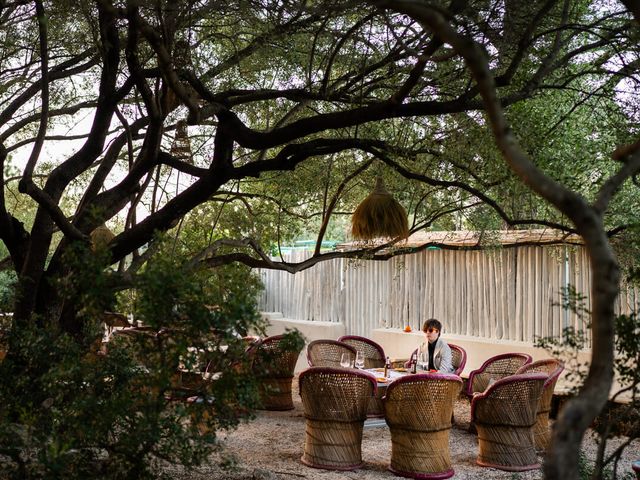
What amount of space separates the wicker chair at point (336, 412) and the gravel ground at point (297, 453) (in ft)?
0.46

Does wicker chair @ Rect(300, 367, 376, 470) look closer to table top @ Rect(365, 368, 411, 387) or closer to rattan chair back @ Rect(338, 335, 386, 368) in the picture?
table top @ Rect(365, 368, 411, 387)

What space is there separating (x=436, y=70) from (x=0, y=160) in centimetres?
360

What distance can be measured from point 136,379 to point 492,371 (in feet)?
19.3

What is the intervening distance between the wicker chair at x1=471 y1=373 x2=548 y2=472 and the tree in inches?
59.0

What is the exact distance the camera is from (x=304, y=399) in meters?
7.10

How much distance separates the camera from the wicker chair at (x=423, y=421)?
21.8 feet

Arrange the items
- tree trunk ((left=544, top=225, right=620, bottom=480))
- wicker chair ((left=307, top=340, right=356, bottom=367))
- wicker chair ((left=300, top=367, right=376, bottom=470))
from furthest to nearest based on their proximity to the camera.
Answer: wicker chair ((left=307, top=340, right=356, bottom=367)) → wicker chair ((left=300, top=367, right=376, bottom=470)) → tree trunk ((left=544, top=225, right=620, bottom=480))

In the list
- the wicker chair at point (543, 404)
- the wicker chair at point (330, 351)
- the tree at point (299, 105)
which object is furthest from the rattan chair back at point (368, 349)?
the wicker chair at point (543, 404)

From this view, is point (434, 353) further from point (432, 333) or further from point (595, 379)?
point (595, 379)

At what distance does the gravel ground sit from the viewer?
6.01 m

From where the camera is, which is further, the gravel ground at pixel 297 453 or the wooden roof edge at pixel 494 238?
the wooden roof edge at pixel 494 238

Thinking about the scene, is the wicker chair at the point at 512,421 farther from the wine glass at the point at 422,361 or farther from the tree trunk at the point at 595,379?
the tree trunk at the point at 595,379

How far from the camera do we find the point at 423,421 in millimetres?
6684


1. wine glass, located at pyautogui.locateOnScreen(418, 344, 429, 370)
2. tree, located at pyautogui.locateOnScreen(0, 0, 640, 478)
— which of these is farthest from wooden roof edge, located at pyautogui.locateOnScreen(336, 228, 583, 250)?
wine glass, located at pyautogui.locateOnScreen(418, 344, 429, 370)
